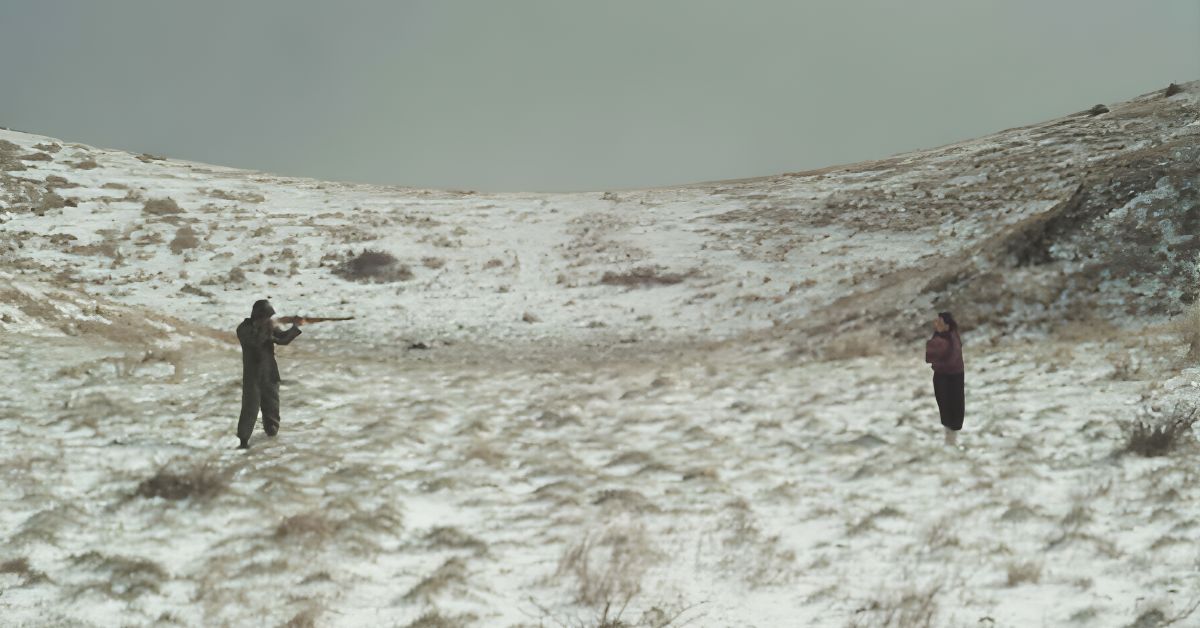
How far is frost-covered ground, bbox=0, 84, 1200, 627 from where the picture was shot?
719cm

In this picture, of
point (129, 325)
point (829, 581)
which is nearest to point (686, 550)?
point (829, 581)

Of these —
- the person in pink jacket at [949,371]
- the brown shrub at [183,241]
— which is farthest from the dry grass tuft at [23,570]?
the brown shrub at [183,241]

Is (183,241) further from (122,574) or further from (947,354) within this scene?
(947,354)

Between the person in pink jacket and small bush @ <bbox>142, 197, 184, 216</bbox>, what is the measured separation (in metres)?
34.7

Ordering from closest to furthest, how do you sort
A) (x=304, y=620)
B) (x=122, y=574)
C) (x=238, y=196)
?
1. (x=304, y=620)
2. (x=122, y=574)
3. (x=238, y=196)

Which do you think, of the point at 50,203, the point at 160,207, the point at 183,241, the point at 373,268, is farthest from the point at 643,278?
the point at 50,203

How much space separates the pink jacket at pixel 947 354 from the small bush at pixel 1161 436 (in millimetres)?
2246

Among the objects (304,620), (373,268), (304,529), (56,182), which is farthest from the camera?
(56,182)

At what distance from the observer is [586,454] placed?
11680mm

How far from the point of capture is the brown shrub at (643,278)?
95.6ft

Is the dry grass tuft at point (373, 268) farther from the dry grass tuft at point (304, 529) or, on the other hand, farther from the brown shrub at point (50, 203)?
the dry grass tuft at point (304, 529)

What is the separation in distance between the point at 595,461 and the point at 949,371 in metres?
5.30

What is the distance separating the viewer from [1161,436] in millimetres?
9719

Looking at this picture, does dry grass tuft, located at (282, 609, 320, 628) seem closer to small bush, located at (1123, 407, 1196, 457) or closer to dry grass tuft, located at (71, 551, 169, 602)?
dry grass tuft, located at (71, 551, 169, 602)
